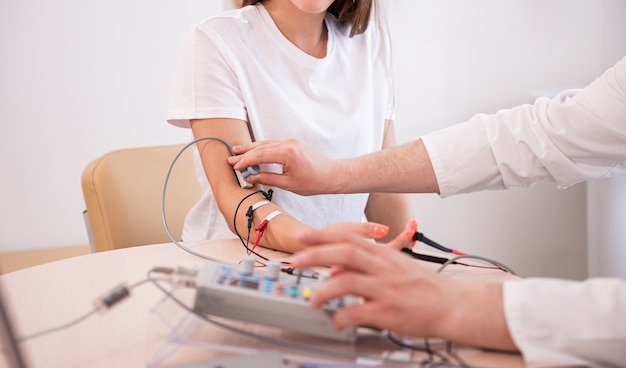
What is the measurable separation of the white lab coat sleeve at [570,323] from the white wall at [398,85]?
6.22 feet

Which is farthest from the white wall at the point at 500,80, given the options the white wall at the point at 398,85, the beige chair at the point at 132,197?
the beige chair at the point at 132,197

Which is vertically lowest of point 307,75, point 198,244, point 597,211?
point 597,211

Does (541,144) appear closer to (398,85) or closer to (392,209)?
(392,209)

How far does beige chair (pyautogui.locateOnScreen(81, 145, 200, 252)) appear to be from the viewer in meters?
1.57

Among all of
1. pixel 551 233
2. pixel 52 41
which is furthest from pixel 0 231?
pixel 551 233

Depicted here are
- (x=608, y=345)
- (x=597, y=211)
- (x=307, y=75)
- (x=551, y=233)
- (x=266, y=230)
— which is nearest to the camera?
(x=608, y=345)

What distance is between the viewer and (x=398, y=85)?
2537mm

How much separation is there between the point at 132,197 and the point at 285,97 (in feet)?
1.56

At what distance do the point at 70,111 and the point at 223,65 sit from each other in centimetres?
155

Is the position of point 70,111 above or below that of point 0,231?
above

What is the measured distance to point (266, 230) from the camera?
1.15m

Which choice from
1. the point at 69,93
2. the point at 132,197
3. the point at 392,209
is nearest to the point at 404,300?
the point at 392,209

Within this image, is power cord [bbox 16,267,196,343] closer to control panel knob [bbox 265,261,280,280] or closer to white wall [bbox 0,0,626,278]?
control panel knob [bbox 265,261,280,280]

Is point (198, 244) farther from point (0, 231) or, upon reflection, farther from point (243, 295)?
point (0, 231)
